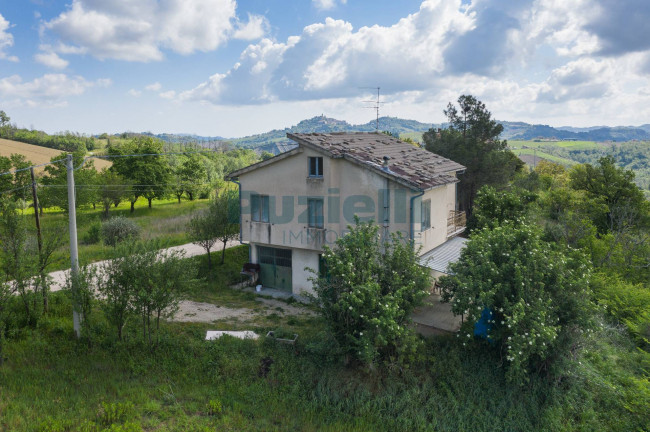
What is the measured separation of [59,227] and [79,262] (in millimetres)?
2551

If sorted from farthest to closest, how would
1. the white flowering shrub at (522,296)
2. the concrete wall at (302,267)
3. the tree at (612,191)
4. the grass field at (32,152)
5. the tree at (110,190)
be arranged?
the grass field at (32,152)
the tree at (110,190)
the tree at (612,191)
the concrete wall at (302,267)
the white flowering shrub at (522,296)

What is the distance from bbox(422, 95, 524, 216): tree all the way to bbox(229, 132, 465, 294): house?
40.2 ft

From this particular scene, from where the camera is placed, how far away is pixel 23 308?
16.1 metres

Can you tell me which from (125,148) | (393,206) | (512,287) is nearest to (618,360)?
(512,287)

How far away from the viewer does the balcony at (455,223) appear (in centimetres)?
2361

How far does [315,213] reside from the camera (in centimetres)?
2053

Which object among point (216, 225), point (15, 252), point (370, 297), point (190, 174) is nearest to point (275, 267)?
point (216, 225)

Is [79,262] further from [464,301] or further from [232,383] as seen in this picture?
[464,301]

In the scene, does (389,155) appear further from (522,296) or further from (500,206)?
(522,296)

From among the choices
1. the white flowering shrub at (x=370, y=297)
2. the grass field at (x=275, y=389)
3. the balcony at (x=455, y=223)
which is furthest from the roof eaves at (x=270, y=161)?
the balcony at (x=455, y=223)

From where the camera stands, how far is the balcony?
77.5 ft

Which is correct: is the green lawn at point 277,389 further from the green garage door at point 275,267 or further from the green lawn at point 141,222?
the green garage door at point 275,267

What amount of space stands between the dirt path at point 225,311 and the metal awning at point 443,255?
5808 millimetres

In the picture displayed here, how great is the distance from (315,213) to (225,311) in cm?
615
